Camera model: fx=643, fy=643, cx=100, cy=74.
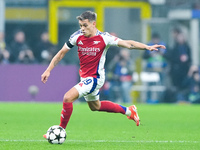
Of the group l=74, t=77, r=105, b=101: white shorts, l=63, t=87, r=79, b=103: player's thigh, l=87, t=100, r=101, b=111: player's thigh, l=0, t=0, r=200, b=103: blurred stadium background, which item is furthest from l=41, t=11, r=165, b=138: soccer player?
l=0, t=0, r=200, b=103: blurred stadium background

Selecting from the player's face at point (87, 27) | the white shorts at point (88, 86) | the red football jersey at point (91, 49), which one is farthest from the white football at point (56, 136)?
the player's face at point (87, 27)

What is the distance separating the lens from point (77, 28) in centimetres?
2319

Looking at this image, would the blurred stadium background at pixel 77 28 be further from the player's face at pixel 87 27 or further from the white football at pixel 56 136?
the white football at pixel 56 136

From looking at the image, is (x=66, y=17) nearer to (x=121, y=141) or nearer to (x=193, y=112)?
(x=193, y=112)

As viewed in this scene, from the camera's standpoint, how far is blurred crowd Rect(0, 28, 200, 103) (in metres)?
20.7

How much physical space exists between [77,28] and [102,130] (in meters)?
12.1

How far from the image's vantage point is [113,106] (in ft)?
34.0

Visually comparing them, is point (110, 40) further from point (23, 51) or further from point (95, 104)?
point (23, 51)

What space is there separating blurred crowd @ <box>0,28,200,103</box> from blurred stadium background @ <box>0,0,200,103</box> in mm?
46

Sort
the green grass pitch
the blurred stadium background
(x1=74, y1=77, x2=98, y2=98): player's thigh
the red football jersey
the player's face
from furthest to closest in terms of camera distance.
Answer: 1. the blurred stadium background
2. the red football jersey
3. the player's face
4. (x1=74, y1=77, x2=98, y2=98): player's thigh
5. the green grass pitch

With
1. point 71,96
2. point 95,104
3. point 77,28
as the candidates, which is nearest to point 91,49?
point 71,96

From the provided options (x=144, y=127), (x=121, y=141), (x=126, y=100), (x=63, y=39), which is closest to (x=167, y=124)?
(x=144, y=127)

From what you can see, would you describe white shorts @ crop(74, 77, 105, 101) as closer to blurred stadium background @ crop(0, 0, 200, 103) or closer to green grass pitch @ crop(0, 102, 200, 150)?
green grass pitch @ crop(0, 102, 200, 150)

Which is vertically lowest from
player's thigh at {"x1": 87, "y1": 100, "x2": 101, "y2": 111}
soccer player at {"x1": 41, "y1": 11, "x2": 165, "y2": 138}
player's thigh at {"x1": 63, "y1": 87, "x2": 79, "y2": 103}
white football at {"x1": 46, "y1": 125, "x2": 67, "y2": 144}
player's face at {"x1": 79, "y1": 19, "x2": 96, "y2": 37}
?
white football at {"x1": 46, "y1": 125, "x2": 67, "y2": 144}
